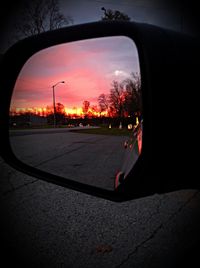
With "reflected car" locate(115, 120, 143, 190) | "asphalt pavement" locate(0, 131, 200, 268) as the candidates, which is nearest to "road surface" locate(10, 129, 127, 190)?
"reflected car" locate(115, 120, 143, 190)

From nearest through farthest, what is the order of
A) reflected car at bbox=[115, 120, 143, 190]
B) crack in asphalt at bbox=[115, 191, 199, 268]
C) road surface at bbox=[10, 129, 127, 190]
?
reflected car at bbox=[115, 120, 143, 190] < crack in asphalt at bbox=[115, 191, 199, 268] < road surface at bbox=[10, 129, 127, 190]

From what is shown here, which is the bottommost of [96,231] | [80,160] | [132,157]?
[96,231]

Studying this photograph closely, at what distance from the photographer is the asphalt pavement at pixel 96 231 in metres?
2.31

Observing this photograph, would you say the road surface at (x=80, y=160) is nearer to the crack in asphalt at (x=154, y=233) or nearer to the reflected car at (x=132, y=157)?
the reflected car at (x=132, y=157)

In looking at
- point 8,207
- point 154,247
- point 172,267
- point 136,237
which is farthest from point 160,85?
point 8,207

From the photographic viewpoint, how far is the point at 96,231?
9.39ft

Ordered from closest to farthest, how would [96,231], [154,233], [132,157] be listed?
[132,157]
[154,233]
[96,231]

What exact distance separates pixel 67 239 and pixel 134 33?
2402mm

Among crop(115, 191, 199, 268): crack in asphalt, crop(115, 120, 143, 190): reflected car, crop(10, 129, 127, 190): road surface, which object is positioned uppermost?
crop(115, 120, 143, 190): reflected car

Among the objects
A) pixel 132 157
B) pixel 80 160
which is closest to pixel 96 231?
pixel 132 157

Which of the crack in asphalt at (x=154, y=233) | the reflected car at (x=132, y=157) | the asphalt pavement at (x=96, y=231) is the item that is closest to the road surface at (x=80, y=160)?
the reflected car at (x=132, y=157)

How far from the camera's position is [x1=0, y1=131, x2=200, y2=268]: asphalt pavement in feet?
7.57

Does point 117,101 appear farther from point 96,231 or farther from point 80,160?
point 80,160

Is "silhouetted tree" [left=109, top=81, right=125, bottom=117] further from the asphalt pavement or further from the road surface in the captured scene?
the asphalt pavement
